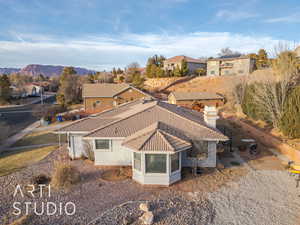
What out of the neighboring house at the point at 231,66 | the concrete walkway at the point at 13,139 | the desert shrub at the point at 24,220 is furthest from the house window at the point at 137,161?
the neighboring house at the point at 231,66

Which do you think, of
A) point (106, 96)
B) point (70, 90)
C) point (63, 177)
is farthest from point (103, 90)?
point (63, 177)

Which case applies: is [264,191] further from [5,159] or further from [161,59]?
[161,59]

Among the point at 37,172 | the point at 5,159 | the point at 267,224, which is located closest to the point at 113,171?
the point at 37,172

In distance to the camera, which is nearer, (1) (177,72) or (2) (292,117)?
(2) (292,117)

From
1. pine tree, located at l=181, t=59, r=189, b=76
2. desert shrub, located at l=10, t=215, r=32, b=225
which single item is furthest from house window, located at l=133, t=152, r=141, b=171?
pine tree, located at l=181, t=59, r=189, b=76

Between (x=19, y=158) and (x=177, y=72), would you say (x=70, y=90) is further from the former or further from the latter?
(x=19, y=158)

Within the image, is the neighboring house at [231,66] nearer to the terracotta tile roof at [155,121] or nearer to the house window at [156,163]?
the terracotta tile roof at [155,121]
